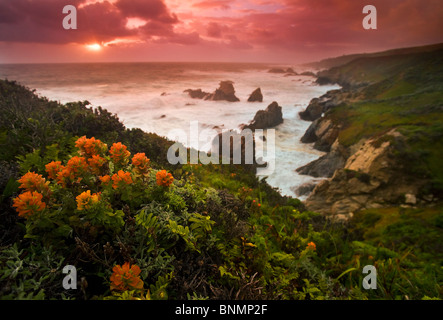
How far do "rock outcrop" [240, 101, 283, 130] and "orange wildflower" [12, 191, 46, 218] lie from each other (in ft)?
76.4

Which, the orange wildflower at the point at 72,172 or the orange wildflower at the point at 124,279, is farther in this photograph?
the orange wildflower at the point at 72,172

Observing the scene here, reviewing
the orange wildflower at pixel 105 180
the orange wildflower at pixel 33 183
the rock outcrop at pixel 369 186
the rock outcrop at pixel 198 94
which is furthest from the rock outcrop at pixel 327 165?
the rock outcrop at pixel 198 94

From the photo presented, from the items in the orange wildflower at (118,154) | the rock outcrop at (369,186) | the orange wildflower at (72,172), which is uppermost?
the orange wildflower at (118,154)

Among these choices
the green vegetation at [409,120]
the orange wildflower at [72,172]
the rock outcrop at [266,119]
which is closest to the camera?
the orange wildflower at [72,172]

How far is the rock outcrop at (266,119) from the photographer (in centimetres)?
2459

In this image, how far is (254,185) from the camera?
7.95 m

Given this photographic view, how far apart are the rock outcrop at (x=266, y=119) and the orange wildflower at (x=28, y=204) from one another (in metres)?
23.3

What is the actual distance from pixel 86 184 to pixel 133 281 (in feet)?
4.08

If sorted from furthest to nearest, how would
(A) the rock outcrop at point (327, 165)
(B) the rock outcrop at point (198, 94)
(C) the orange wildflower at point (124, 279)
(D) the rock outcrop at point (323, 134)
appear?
1. (B) the rock outcrop at point (198, 94)
2. (D) the rock outcrop at point (323, 134)
3. (A) the rock outcrop at point (327, 165)
4. (C) the orange wildflower at point (124, 279)

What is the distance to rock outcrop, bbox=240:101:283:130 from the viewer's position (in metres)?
24.6

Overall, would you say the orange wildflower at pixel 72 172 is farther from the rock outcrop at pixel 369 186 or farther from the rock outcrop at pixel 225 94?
the rock outcrop at pixel 225 94
